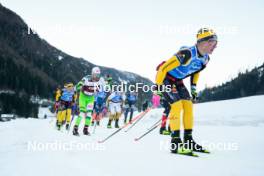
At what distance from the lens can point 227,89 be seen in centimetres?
11494

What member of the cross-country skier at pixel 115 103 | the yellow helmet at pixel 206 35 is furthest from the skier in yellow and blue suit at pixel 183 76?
the cross-country skier at pixel 115 103

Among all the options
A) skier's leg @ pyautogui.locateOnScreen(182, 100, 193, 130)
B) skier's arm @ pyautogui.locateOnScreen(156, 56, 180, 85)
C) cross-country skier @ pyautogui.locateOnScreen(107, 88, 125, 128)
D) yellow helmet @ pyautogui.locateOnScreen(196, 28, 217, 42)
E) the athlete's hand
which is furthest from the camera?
cross-country skier @ pyautogui.locateOnScreen(107, 88, 125, 128)

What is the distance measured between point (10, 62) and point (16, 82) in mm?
16521

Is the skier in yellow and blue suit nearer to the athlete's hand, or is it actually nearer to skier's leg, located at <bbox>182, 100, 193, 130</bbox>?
skier's leg, located at <bbox>182, 100, 193, 130</bbox>

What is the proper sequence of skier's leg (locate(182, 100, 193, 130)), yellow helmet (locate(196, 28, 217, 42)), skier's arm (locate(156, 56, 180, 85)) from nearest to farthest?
yellow helmet (locate(196, 28, 217, 42)), skier's arm (locate(156, 56, 180, 85)), skier's leg (locate(182, 100, 193, 130))

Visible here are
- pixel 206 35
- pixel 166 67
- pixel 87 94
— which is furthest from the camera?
pixel 87 94

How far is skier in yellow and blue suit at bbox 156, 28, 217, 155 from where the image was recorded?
4715 mm

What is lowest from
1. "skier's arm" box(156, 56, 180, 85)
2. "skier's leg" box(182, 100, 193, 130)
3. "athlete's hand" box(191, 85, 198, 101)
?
"skier's leg" box(182, 100, 193, 130)

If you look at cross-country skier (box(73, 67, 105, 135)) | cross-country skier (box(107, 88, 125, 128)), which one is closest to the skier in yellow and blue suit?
cross-country skier (box(73, 67, 105, 135))

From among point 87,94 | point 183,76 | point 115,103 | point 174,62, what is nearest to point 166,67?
point 174,62

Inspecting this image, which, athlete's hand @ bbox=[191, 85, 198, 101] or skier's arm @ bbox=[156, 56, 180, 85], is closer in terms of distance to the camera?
skier's arm @ bbox=[156, 56, 180, 85]

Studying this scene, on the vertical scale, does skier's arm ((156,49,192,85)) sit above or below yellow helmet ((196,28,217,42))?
below

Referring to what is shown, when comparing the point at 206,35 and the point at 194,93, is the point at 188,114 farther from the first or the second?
the point at 206,35

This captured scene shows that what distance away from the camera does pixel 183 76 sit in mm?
5055
